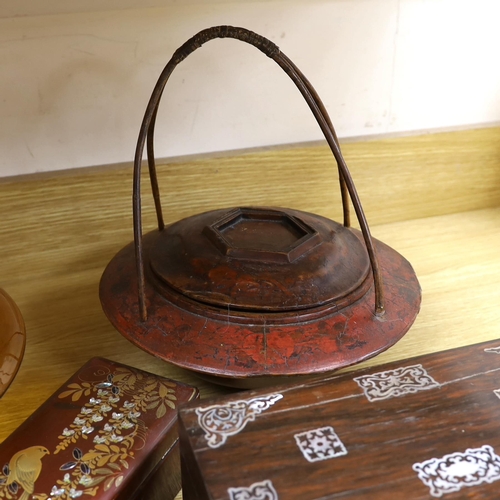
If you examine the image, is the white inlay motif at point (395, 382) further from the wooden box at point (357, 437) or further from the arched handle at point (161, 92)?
the arched handle at point (161, 92)

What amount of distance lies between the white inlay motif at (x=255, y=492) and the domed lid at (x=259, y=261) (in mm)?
282

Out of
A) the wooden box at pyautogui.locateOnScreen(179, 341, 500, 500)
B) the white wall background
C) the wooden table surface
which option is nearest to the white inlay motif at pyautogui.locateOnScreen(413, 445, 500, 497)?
the wooden box at pyautogui.locateOnScreen(179, 341, 500, 500)

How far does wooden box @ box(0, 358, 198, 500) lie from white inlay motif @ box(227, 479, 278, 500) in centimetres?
19

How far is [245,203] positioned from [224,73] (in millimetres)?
302

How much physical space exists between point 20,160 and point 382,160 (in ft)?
2.81

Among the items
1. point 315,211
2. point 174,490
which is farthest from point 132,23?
point 174,490

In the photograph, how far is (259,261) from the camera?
881 millimetres

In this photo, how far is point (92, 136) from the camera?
1.22 metres

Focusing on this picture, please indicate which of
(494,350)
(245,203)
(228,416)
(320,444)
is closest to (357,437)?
(320,444)

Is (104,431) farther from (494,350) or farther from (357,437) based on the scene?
(494,350)

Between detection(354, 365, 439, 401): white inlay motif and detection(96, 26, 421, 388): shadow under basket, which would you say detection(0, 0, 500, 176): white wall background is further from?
detection(354, 365, 439, 401): white inlay motif

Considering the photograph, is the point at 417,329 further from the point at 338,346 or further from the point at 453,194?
the point at 453,194

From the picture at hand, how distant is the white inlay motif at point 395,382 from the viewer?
73 centimetres

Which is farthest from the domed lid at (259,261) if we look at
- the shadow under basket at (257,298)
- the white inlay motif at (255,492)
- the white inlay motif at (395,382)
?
the white inlay motif at (255,492)
